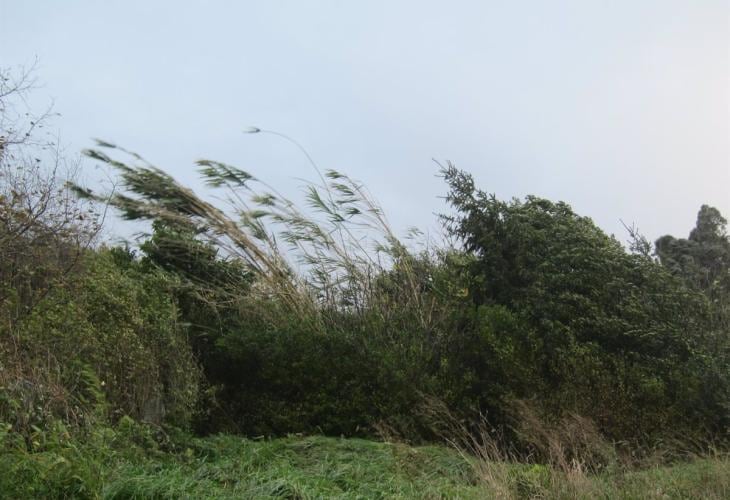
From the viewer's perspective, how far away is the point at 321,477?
5.25 m

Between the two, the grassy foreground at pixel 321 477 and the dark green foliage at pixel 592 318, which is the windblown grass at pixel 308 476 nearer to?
the grassy foreground at pixel 321 477

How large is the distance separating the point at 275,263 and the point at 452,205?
2579 mm

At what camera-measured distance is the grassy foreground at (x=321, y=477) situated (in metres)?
4.51

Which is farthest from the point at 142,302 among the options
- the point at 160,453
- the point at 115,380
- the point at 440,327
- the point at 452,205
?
the point at 452,205

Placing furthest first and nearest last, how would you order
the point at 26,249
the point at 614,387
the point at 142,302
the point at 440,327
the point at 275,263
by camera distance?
the point at 275,263, the point at 440,327, the point at 142,302, the point at 614,387, the point at 26,249

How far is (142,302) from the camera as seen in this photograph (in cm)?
796

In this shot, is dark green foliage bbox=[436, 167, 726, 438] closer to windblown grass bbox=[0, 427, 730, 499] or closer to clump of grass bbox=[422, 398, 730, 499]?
clump of grass bbox=[422, 398, 730, 499]

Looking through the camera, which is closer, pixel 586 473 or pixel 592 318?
pixel 586 473

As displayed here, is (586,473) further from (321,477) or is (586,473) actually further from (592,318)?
(592,318)

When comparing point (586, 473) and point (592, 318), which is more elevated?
point (592, 318)

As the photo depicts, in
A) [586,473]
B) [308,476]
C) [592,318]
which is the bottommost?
[586,473]

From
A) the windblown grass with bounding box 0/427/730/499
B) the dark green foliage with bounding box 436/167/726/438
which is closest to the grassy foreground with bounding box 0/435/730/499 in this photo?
the windblown grass with bounding box 0/427/730/499

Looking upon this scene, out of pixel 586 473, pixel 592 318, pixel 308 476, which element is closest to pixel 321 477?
pixel 308 476

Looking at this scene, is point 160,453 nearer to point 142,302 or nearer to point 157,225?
point 142,302
